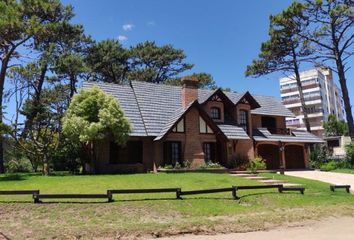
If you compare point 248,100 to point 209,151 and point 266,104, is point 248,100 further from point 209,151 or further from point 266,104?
point 209,151

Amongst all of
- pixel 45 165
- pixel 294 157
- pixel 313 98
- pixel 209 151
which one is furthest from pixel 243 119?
pixel 313 98

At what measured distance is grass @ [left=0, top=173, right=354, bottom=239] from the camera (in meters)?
11.9

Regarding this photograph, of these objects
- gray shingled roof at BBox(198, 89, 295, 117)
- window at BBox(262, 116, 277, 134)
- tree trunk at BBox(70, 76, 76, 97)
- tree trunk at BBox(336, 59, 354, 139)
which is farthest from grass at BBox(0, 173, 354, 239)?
tree trunk at BBox(70, 76, 76, 97)

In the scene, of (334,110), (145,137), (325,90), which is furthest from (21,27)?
(334,110)

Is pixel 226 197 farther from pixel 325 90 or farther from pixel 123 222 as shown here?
pixel 325 90

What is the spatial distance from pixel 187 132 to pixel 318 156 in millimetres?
18448

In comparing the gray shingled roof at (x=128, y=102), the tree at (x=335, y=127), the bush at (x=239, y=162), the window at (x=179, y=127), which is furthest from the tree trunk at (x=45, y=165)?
the tree at (x=335, y=127)

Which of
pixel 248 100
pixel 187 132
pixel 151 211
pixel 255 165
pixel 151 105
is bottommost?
pixel 151 211

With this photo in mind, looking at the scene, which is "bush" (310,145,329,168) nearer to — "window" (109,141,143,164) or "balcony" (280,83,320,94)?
"window" (109,141,143,164)

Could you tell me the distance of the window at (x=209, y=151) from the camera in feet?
92.4

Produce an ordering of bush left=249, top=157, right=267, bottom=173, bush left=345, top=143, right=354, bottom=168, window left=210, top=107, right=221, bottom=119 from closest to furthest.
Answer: bush left=249, top=157, right=267, bottom=173 → window left=210, top=107, right=221, bottom=119 → bush left=345, top=143, right=354, bottom=168

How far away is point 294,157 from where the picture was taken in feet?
121

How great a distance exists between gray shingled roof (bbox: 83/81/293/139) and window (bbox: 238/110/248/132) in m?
1.10

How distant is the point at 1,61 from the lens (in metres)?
30.0
